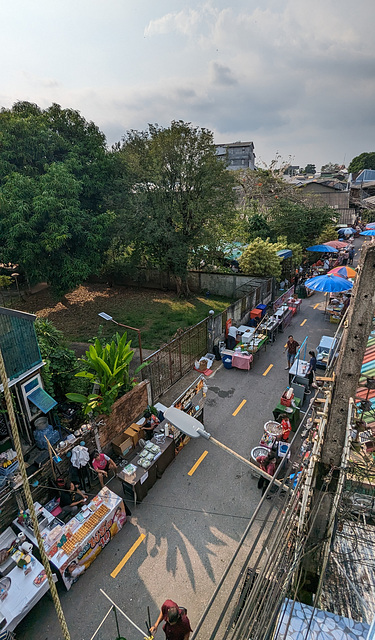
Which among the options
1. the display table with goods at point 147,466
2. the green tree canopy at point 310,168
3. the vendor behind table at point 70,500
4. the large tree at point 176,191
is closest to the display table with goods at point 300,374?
the display table with goods at point 147,466

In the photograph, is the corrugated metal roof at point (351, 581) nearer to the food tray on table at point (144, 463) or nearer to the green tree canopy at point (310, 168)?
the food tray on table at point (144, 463)

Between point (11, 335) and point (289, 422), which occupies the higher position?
point (11, 335)

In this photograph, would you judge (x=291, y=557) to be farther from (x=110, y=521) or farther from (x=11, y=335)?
(x=11, y=335)

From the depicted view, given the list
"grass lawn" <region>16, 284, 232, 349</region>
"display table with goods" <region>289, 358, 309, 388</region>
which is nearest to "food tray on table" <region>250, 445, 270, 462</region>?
"display table with goods" <region>289, 358, 309, 388</region>

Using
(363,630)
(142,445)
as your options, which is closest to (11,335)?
(142,445)

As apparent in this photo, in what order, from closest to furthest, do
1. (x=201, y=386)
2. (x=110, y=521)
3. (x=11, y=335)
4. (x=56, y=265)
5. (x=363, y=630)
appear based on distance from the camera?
(x=363, y=630) < (x=110, y=521) < (x=11, y=335) < (x=201, y=386) < (x=56, y=265)

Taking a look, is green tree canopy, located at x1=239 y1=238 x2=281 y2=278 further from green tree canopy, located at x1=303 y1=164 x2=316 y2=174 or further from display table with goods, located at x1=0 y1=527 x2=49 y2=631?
green tree canopy, located at x1=303 y1=164 x2=316 y2=174

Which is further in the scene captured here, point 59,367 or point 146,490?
point 59,367

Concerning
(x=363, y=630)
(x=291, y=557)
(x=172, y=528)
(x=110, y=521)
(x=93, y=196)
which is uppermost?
(x=93, y=196)
